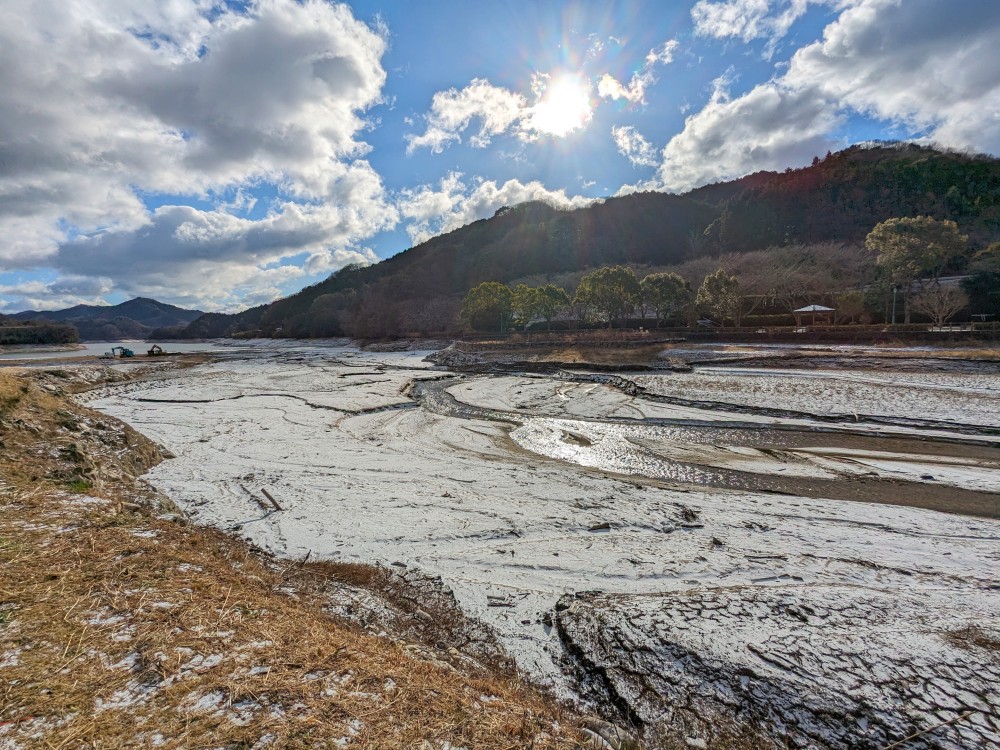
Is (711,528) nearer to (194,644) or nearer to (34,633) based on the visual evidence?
(194,644)

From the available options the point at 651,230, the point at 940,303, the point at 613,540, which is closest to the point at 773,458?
the point at 613,540

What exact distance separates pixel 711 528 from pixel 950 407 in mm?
14125

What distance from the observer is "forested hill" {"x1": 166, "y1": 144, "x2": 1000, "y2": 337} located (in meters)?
75.5

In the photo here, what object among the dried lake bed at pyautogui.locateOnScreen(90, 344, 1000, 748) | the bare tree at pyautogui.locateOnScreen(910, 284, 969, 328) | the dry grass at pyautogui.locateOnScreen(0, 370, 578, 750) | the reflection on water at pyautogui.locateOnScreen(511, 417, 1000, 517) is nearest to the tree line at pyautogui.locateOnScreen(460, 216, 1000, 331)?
the bare tree at pyautogui.locateOnScreen(910, 284, 969, 328)

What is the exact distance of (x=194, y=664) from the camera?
2.86 m

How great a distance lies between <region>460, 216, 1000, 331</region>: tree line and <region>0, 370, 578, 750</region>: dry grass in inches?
1682

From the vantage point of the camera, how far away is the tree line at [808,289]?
36656 mm

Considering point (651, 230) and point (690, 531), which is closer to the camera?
point (690, 531)

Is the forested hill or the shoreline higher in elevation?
the forested hill

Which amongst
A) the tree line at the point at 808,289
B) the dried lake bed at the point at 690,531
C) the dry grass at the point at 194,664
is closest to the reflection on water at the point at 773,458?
the dried lake bed at the point at 690,531

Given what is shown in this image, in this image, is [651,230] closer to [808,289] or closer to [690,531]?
[808,289]

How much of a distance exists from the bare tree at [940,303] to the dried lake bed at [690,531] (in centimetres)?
2122

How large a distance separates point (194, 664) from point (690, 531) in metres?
6.18

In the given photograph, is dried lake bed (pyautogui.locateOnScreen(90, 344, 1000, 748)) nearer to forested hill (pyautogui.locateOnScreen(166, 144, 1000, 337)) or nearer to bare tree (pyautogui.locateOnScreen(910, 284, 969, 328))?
bare tree (pyautogui.locateOnScreen(910, 284, 969, 328))
